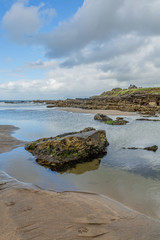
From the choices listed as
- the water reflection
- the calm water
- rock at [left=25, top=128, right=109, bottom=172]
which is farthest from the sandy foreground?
rock at [left=25, top=128, right=109, bottom=172]

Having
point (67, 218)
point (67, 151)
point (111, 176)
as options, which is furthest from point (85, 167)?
point (67, 218)

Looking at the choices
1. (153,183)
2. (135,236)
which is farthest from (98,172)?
(135,236)

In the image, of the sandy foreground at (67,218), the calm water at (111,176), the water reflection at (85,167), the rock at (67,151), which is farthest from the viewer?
the rock at (67,151)

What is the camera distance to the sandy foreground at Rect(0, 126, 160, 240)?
318 cm

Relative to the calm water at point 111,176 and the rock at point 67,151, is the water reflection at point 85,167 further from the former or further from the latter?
the rock at point 67,151

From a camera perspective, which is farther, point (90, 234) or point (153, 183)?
point (153, 183)

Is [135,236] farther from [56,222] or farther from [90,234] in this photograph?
[56,222]

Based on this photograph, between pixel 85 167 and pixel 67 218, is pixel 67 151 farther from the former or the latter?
pixel 67 218

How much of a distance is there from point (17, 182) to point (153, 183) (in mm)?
4969

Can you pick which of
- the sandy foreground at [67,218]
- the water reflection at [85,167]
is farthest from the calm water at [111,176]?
the sandy foreground at [67,218]

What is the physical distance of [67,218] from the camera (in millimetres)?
3715

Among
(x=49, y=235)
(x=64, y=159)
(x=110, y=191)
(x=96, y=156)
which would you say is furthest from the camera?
(x=96, y=156)

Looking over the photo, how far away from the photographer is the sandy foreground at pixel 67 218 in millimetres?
3182

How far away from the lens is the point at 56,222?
3.53 meters
